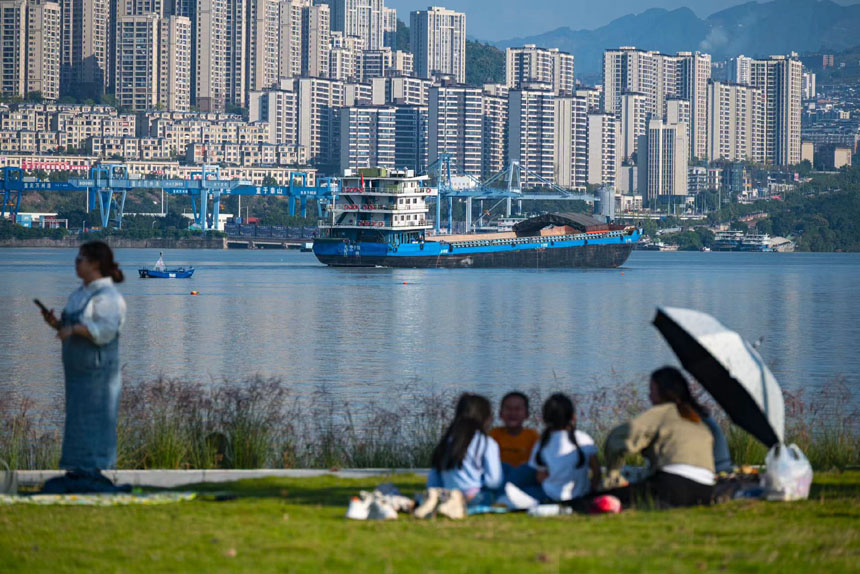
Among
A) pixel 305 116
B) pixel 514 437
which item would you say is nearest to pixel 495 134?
pixel 305 116

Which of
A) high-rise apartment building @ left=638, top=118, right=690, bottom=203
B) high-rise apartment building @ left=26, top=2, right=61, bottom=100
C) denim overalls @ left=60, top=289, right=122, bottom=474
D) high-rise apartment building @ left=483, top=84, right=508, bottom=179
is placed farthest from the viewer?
high-rise apartment building @ left=26, top=2, right=61, bottom=100

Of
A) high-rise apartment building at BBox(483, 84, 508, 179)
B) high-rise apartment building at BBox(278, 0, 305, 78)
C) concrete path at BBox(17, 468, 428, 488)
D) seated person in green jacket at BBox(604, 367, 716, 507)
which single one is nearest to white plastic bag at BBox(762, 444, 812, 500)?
seated person in green jacket at BBox(604, 367, 716, 507)

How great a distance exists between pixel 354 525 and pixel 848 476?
11.4 feet

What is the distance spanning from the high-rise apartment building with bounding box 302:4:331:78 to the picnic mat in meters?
186

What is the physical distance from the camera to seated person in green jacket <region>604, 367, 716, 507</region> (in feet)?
22.8

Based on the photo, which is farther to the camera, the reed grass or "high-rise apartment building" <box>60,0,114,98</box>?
"high-rise apartment building" <box>60,0,114,98</box>

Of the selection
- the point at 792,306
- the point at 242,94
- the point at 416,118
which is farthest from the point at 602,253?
the point at 242,94

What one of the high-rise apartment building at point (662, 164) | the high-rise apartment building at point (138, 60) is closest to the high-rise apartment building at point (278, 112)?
the high-rise apartment building at point (138, 60)

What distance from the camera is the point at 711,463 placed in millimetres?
7070

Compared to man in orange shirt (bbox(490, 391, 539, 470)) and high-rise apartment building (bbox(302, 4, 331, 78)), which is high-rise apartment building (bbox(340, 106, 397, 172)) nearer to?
high-rise apartment building (bbox(302, 4, 331, 78))

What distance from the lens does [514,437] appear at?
7.43 metres

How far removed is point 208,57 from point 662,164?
193ft

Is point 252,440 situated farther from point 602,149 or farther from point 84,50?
point 84,50

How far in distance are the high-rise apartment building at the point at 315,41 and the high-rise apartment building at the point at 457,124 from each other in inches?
1469
